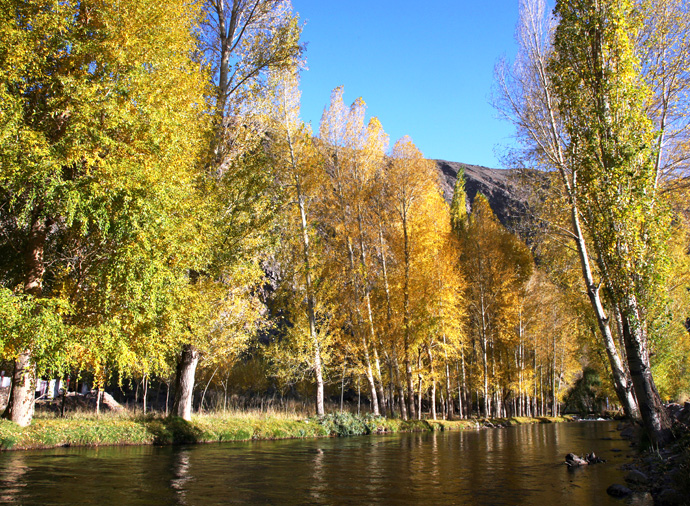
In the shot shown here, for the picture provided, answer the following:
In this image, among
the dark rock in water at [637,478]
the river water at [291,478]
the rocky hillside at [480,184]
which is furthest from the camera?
the rocky hillside at [480,184]

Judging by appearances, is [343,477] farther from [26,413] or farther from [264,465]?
[26,413]

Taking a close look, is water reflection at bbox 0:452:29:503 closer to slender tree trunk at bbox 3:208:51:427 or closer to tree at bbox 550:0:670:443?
slender tree trunk at bbox 3:208:51:427

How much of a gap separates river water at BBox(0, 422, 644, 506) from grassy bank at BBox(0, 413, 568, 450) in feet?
2.33

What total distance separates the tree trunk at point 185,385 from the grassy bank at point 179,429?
490mm

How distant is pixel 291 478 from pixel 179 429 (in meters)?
7.97

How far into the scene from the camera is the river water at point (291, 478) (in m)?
5.30

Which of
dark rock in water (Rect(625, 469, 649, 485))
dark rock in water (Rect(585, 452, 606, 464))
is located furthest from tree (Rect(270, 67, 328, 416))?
dark rock in water (Rect(625, 469, 649, 485))

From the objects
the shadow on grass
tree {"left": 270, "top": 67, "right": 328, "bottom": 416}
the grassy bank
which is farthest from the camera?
tree {"left": 270, "top": 67, "right": 328, "bottom": 416}

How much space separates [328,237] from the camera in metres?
24.2

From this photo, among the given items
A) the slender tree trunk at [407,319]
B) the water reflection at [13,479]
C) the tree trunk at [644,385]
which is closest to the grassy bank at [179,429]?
the slender tree trunk at [407,319]

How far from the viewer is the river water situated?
530 centimetres

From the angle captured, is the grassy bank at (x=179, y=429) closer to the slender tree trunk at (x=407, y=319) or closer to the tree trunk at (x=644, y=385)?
the slender tree trunk at (x=407, y=319)

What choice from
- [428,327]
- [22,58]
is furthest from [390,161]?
[22,58]

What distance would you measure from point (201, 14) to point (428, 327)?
15.5 m
